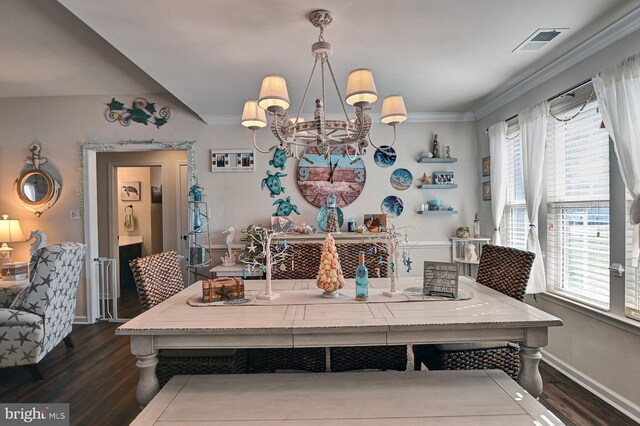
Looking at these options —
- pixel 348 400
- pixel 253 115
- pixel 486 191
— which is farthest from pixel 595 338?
pixel 253 115

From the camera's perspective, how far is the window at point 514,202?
131 inches

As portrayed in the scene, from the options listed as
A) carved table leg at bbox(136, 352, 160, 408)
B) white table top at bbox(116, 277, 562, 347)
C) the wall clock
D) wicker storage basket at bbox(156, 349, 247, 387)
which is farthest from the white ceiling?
wicker storage basket at bbox(156, 349, 247, 387)

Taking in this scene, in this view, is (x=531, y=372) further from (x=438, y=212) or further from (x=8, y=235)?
(x=8, y=235)

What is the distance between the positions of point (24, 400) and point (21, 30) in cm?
261

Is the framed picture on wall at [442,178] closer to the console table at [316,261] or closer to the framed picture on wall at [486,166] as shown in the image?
the framed picture on wall at [486,166]

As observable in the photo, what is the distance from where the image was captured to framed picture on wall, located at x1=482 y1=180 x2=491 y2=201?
3.84 meters

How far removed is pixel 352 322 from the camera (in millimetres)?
1581

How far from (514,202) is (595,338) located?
1.46m

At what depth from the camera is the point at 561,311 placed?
272 centimetres

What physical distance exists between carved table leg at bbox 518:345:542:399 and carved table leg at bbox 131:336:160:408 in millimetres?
1759

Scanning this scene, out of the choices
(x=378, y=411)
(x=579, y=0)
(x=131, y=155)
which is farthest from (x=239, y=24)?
(x=131, y=155)

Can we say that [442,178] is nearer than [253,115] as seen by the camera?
No

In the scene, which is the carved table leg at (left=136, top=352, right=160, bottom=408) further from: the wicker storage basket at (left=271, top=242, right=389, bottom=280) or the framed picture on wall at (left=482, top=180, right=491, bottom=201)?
the framed picture on wall at (left=482, top=180, right=491, bottom=201)

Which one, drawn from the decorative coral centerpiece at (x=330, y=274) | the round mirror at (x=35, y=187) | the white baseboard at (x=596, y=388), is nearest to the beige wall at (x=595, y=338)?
the white baseboard at (x=596, y=388)
